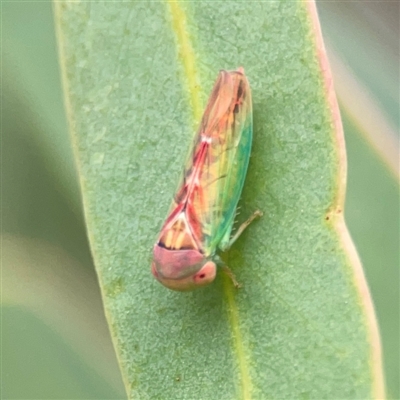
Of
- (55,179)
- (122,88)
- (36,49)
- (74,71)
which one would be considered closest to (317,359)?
(122,88)

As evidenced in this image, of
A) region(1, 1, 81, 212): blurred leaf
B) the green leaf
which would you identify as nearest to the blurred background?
region(1, 1, 81, 212): blurred leaf

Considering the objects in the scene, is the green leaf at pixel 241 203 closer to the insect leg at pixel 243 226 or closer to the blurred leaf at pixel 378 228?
the insect leg at pixel 243 226

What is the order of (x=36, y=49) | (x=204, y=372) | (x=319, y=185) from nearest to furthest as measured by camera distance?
(x=319, y=185) < (x=204, y=372) < (x=36, y=49)

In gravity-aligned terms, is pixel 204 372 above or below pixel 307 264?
below

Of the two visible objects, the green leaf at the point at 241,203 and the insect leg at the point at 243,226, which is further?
the insect leg at the point at 243,226

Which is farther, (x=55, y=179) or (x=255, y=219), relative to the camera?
(x=55, y=179)

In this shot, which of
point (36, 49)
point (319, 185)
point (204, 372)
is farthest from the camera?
point (36, 49)

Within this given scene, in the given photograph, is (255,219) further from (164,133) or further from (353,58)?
(353,58)

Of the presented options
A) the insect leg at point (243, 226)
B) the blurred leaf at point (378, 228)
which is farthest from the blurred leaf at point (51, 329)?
the blurred leaf at point (378, 228)
